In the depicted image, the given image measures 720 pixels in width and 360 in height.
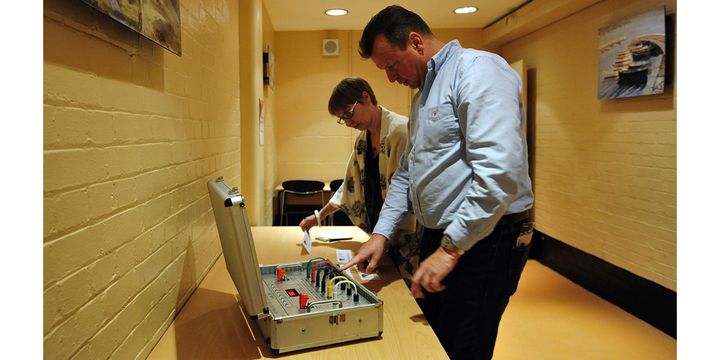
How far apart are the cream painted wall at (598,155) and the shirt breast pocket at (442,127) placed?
7.59ft

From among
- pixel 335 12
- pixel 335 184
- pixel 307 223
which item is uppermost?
pixel 335 12

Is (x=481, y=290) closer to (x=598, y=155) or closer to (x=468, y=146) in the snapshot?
(x=468, y=146)

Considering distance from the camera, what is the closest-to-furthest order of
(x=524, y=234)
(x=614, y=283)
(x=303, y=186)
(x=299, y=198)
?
(x=524, y=234) → (x=614, y=283) → (x=303, y=186) → (x=299, y=198)

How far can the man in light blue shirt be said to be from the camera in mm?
1237

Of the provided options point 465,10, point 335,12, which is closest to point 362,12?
point 335,12

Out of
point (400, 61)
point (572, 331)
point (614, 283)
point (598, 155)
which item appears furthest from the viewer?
point (598, 155)

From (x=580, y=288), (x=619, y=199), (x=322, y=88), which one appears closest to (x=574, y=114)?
(x=619, y=199)

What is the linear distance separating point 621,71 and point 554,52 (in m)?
1.16

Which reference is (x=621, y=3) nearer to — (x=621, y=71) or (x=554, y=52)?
(x=621, y=71)

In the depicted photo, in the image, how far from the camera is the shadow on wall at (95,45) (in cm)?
75

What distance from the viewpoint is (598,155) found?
3.76 m

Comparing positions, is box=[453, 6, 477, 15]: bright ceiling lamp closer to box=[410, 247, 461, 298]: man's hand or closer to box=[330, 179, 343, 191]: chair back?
box=[330, 179, 343, 191]: chair back

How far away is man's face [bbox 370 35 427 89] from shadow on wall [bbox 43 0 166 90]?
0.71m

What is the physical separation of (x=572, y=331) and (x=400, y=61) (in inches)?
95.0
